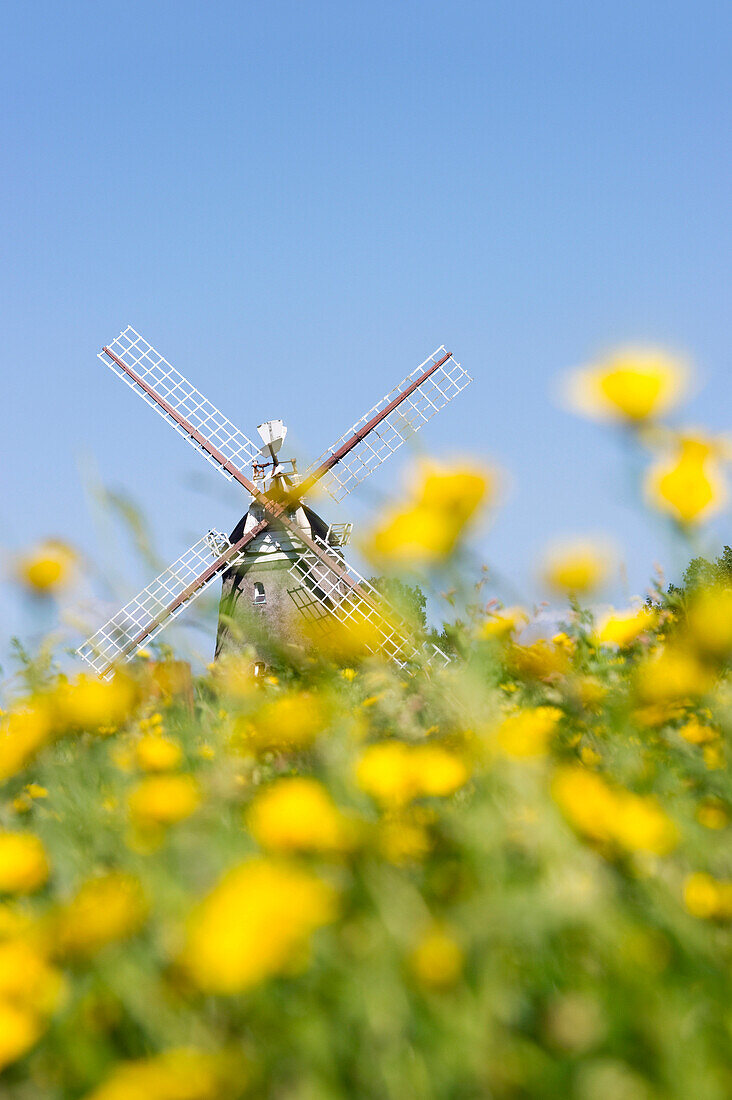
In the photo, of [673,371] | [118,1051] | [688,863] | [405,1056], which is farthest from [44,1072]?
[673,371]

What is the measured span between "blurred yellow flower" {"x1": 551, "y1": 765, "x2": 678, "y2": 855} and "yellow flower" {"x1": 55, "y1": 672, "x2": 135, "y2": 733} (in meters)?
1.12

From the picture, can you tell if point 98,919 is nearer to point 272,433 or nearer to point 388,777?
point 388,777

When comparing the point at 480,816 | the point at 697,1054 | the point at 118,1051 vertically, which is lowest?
the point at 697,1054

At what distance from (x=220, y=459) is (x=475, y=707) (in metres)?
18.5

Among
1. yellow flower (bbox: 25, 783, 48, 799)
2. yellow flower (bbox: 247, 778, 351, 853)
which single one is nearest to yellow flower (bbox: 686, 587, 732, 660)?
yellow flower (bbox: 247, 778, 351, 853)

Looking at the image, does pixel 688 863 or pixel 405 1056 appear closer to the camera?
pixel 405 1056

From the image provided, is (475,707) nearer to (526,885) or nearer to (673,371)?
(526,885)

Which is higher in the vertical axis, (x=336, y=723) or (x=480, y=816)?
(x=336, y=723)

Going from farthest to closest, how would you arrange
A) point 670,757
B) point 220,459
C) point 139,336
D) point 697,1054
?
point 139,336
point 220,459
point 670,757
point 697,1054

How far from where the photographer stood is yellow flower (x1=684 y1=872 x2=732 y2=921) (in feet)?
4.36

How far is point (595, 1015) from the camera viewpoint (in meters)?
1.03

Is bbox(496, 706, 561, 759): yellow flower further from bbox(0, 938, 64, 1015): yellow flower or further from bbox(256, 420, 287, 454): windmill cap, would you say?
bbox(256, 420, 287, 454): windmill cap

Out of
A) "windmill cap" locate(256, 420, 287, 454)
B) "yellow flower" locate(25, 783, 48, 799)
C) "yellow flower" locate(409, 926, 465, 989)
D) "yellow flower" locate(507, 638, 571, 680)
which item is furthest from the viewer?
"windmill cap" locate(256, 420, 287, 454)

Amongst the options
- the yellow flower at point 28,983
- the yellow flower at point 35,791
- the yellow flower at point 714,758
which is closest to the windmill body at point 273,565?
the yellow flower at point 35,791
